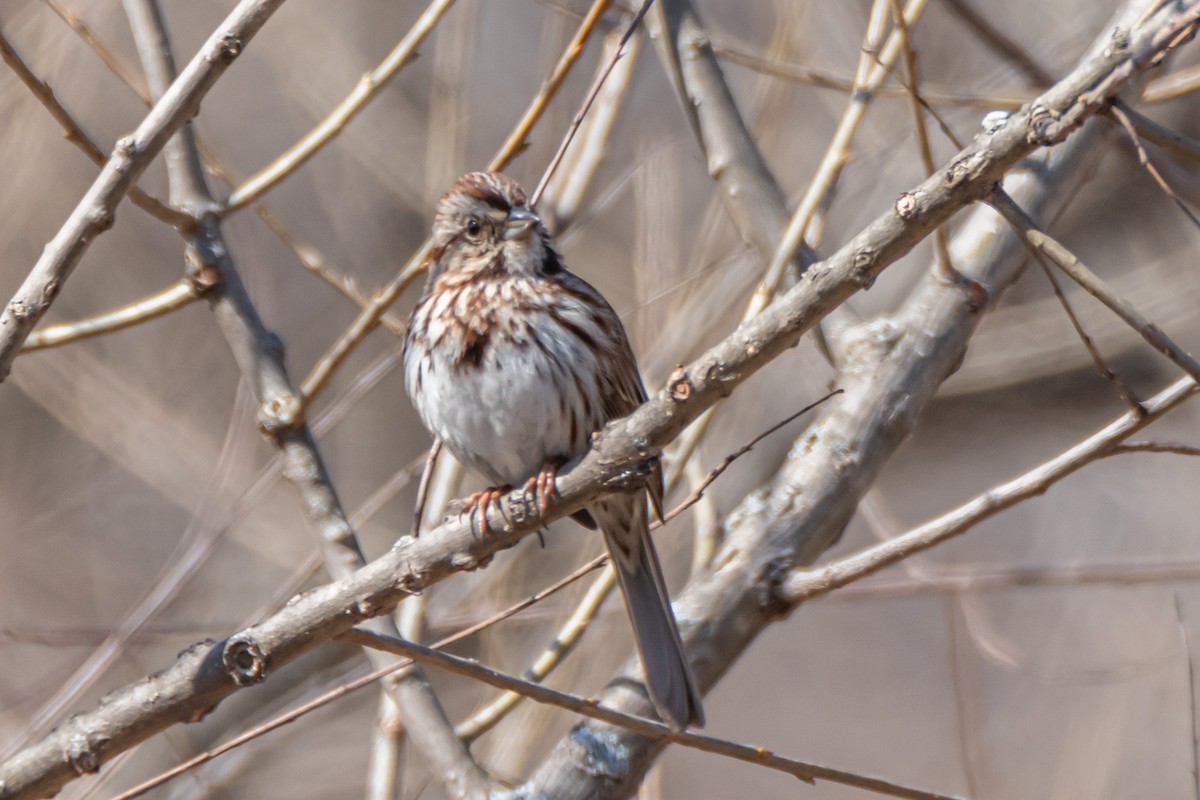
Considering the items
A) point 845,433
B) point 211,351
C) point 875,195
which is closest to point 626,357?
point 845,433

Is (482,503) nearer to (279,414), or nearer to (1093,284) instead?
(279,414)

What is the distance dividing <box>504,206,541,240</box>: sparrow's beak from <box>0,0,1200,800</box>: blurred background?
2.53 ft

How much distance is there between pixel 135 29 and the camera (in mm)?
2977

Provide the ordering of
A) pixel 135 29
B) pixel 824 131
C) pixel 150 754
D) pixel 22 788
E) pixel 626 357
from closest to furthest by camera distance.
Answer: pixel 22 788, pixel 135 29, pixel 626 357, pixel 150 754, pixel 824 131

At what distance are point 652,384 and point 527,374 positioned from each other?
91cm

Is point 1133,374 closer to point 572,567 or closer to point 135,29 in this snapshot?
point 572,567

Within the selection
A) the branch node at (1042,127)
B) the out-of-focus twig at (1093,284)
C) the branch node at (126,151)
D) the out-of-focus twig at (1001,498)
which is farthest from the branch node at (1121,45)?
the branch node at (126,151)

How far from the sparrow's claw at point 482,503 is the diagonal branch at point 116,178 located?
751 millimetres

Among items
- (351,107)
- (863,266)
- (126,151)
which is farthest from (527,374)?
(863,266)

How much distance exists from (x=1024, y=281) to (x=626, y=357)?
10.6 feet

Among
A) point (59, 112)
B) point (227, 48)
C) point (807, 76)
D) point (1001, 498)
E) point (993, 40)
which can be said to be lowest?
point (1001, 498)

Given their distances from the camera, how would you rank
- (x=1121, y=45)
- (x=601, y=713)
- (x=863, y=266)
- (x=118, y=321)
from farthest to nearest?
(x=118, y=321) → (x=601, y=713) → (x=863, y=266) → (x=1121, y=45)

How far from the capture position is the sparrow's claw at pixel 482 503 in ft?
7.41

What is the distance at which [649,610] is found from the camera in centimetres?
307
